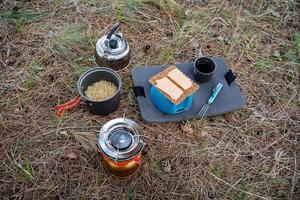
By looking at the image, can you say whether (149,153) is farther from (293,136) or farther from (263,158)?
(293,136)

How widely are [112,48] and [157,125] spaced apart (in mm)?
633

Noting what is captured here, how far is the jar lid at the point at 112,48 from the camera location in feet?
8.16

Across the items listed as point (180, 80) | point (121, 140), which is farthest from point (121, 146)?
point (180, 80)

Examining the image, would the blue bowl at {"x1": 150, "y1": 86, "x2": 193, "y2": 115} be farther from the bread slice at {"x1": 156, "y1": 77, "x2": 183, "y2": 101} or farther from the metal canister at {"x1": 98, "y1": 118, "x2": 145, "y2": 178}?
the metal canister at {"x1": 98, "y1": 118, "x2": 145, "y2": 178}

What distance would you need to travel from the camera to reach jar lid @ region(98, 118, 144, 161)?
2004 mm

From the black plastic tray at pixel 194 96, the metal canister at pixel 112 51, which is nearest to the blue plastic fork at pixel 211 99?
the black plastic tray at pixel 194 96

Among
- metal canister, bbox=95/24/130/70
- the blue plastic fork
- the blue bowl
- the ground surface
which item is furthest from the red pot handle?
the blue plastic fork

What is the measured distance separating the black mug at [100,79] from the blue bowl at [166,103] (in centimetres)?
24

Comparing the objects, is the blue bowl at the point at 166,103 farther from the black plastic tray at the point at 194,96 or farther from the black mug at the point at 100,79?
the black mug at the point at 100,79

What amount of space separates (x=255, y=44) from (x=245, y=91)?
0.50 m

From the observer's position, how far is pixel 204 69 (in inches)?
100

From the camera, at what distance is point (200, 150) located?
2.33m

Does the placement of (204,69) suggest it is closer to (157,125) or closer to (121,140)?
(157,125)

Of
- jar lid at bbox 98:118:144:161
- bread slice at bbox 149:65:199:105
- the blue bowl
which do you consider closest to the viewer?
jar lid at bbox 98:118:144:161
